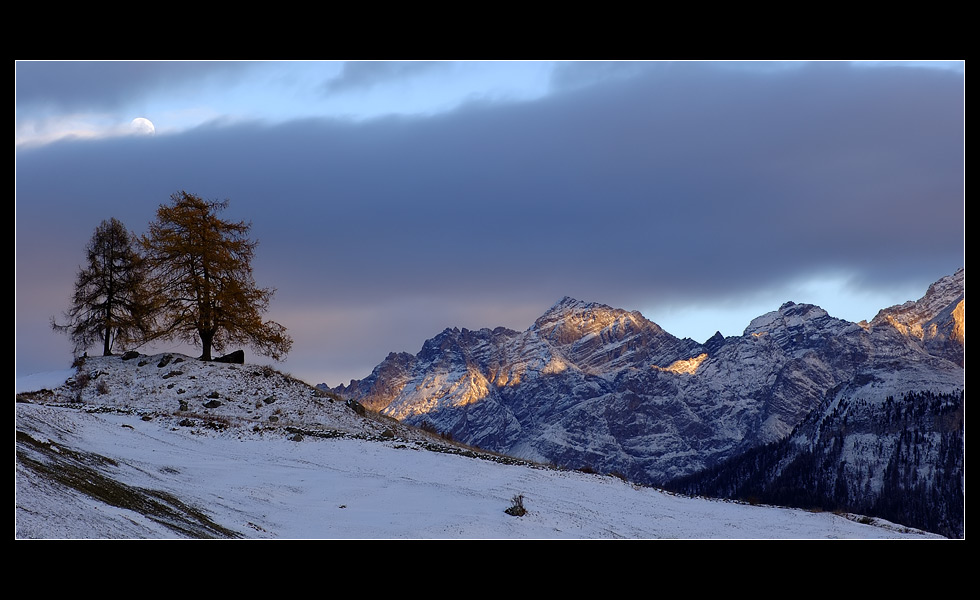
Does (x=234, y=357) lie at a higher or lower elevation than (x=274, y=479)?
higher

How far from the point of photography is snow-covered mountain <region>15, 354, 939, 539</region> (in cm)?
2861

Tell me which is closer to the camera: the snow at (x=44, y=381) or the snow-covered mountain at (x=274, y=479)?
the snow-covered mountain at (x=274, y=479)

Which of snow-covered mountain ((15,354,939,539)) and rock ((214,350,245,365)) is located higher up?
rock ((214,350,245,365))

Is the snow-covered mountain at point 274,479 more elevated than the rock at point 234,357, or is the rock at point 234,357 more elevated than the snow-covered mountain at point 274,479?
the rock at point 234,357

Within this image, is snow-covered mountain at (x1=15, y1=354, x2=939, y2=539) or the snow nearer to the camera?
snow-covered mountain at (x1=15, y1=354, x2=939, y2=539)

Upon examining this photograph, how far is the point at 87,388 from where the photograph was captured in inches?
2120

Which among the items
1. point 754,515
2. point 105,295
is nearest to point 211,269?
point 105,295

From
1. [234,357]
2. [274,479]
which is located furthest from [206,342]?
[274,479]

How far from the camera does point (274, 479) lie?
3838 cm

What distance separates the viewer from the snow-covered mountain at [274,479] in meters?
28.6

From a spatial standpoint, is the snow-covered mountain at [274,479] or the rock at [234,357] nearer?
the snow-covered mountain at [274,479]

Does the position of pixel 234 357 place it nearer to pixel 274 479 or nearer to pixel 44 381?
pixel 44 381

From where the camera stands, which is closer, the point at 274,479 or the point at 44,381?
the point at 274,479
